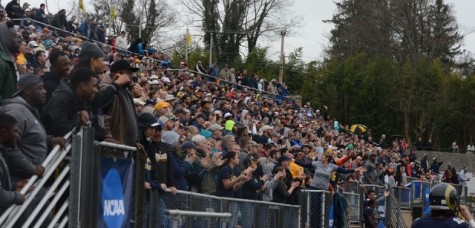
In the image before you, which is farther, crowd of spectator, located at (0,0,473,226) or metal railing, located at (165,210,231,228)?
metal railing, located at (165,210,231,228)

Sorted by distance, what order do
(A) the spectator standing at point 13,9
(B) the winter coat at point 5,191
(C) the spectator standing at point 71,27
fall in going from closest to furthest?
(B) the winter coat at point 5,191 < (A) the spectator standing at point 13,9 < (C) the spectator standing at point 71,27

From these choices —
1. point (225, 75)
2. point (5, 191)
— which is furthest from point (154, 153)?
point (225, 75)

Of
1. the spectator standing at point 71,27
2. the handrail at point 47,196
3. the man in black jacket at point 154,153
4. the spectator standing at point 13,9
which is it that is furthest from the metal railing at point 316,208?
the spectator standing at point 71,27

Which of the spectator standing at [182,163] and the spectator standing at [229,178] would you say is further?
the spectator standing at [229,178]

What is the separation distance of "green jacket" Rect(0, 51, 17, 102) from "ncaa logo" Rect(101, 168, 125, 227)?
159 cm

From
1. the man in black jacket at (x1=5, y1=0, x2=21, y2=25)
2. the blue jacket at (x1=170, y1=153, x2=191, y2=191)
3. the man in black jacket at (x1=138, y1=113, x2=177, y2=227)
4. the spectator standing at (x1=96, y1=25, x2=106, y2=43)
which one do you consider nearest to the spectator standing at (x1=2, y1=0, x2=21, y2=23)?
the man in black jacket at (x1=5, y1=0, x2=21, y2=25)

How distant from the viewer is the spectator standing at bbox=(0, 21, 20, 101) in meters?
9.88

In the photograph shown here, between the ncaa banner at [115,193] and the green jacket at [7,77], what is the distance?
146cm

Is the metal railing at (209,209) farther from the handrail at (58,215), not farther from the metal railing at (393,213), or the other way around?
the metal railing at (393,213)

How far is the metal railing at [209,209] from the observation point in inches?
425

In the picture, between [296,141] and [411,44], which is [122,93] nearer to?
[296,141]

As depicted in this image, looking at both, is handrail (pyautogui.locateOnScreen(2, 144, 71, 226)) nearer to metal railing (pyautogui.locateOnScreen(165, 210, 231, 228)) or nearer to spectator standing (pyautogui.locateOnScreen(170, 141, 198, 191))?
metal railing (pyautogui.locateOnScreen(165, 210, 231, 228))

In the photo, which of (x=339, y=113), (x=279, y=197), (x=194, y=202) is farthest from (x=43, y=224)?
(x=339, y=113)

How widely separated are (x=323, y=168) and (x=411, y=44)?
55.0 m
